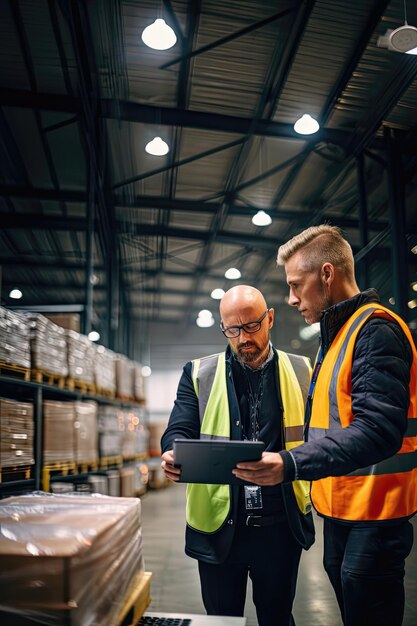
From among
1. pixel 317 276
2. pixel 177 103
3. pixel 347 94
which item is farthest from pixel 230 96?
pixel 317 276

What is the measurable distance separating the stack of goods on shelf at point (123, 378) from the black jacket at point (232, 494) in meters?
6.98

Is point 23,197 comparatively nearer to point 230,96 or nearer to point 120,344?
point 230,96

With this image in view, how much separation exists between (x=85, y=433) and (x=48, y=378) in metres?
1.28

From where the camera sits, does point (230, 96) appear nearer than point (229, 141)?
Yes

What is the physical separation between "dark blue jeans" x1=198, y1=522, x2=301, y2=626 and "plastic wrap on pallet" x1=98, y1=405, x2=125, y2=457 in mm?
6132

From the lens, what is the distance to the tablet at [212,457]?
1.83 m

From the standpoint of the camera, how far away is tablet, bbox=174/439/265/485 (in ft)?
6.00

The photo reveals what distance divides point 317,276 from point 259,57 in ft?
20.1

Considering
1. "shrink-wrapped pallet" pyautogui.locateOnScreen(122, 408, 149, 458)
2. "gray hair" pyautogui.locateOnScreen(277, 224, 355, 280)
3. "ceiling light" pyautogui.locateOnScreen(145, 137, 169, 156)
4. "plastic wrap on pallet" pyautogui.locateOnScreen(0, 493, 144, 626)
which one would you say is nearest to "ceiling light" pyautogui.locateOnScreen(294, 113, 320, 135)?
"ceiling light" pyautogui.locateOnScreen(145, 137, 169, 156)

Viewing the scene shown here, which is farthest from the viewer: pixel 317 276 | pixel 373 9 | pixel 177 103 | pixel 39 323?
pixel 177 103

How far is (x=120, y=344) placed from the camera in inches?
727

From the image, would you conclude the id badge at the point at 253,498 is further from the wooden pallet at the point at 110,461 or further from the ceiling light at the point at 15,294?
the ceiling light at the point at 15,294

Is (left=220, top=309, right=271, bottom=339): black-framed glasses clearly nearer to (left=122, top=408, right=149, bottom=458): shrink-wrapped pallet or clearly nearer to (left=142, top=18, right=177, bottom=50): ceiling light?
(left=142, top=18, right=177, bottom=50): ceiling light

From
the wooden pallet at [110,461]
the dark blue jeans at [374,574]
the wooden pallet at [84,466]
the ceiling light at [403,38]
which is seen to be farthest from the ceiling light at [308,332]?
the dark blue jeans at [374,574]
